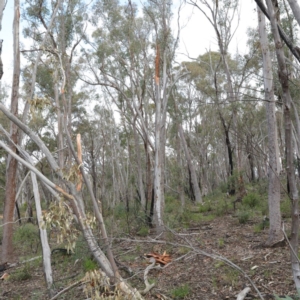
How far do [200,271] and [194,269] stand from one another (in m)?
0.22

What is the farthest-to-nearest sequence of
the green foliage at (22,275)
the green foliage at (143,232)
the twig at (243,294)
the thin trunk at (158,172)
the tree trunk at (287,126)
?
the green foliage at (143,232) < the thin trunk at (158,172) < the green foliage at (22,275) < the twig at (243,294) < the tree trunk at (287,126)

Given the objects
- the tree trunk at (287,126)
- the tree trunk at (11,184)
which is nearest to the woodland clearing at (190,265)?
the tree trunk at (11,184)

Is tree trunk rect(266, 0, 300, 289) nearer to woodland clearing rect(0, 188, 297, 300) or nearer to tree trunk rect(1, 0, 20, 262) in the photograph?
woodland clearing rect(0, 188, 297, 300)

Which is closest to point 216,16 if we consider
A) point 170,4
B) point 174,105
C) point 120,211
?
point 170,4

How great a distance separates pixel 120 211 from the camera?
12.9 m

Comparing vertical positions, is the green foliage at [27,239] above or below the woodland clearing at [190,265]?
above

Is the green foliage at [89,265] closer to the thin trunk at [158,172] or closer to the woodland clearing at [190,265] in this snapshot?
the woodland clearing at [190,265]

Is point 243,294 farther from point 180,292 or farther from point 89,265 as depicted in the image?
point 89,265

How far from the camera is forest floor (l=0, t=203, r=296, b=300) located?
5.06m

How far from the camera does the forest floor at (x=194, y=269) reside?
5059mm

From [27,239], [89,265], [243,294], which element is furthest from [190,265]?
[27,239]

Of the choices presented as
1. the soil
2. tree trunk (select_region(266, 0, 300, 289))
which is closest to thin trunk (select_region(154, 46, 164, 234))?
the soil

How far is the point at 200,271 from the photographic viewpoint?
6121 millimetres

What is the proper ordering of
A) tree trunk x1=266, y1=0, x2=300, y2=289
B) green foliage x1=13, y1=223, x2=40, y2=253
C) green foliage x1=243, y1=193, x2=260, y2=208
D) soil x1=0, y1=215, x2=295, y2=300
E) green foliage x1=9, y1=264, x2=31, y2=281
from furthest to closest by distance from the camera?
green foliage x1=243, y1=193, x2=260, y2=208, green foliage x1=13, y1=223, x2=40, y2=253, green foliage x1=9, y1=264, x2=31, y2=281, soil x1=0, y1=215, x2=295, y2=300, tree trunk x1=266, y1=0, x2=300, y2=289
